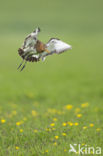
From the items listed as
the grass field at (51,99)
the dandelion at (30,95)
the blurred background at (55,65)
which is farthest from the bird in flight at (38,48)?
the dandelion at (30,95)

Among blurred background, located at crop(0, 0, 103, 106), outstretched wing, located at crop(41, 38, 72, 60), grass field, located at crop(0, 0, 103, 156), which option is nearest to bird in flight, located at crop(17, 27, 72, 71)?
outstretched wing, located at crop(41, 38, 72, 60)

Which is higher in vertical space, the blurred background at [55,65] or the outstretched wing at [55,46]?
the blurred background at [55,65]

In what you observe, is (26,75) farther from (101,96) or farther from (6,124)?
(6,124)

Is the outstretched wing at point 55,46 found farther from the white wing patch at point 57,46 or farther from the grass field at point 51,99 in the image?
the grass field at point 51,99

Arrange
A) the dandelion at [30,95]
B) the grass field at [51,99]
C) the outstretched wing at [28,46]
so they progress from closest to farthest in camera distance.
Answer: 1. the outstretched wing at [28,46]
2. the grass field at [51,99]
3. the dandelion at [30,95]

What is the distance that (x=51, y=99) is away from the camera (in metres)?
10.1

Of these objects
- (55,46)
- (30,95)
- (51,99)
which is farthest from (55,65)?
(55,46)

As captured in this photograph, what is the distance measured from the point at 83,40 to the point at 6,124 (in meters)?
18.0

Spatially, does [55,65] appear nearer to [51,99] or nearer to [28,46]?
[51,99]

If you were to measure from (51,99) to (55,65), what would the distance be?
633cm

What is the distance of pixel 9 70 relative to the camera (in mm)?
15023

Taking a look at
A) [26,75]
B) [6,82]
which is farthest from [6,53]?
[6,82]

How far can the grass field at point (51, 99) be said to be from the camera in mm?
5168

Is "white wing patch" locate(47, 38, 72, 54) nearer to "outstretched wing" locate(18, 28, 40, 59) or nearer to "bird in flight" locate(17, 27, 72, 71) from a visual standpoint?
"bird in flight" locate(17, 27, 72, 71)
